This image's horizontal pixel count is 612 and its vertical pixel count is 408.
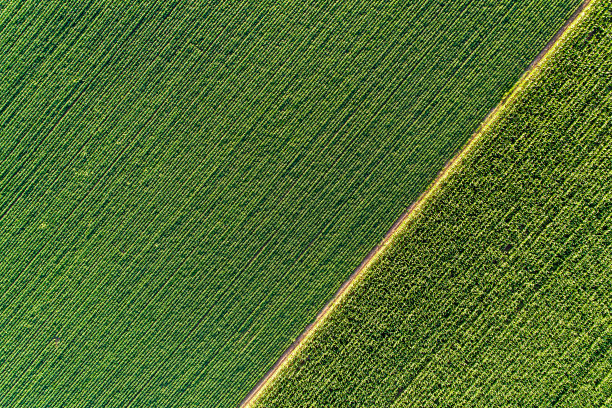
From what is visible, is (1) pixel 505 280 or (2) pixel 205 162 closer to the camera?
(1) pixel 505 280

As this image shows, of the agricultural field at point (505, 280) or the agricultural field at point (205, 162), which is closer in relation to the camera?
the agricultural field at point (505, 280)

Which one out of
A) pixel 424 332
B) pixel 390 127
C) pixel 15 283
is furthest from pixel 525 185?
pixel 15 283

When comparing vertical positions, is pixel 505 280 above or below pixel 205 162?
below

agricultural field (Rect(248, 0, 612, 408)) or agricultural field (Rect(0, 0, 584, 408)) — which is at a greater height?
agricultural field (Rect(0, 0, 584, 408))

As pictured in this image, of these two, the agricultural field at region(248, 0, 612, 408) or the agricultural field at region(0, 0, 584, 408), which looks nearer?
the agricultural field at region(248, 0, 612, 408)
